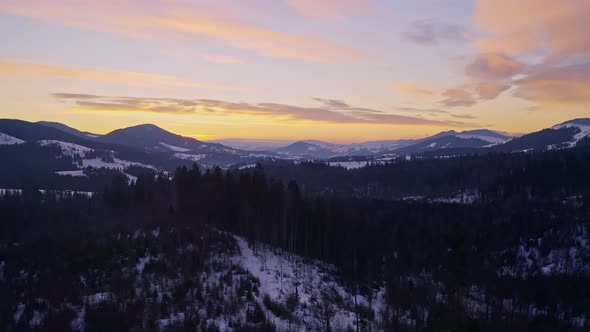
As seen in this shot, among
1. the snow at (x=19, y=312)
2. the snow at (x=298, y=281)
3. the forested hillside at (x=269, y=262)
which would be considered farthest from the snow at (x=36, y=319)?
the snow at (x=298, y=281)

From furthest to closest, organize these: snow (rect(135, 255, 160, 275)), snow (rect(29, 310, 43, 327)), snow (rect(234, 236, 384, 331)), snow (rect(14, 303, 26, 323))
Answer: snow (rect(135, 255, 160, 275)), snow (rect(234, 236, 384, 331)), snow (rect(14, 303, 26, 323)), snow (rect(29, 310, 43, 327))

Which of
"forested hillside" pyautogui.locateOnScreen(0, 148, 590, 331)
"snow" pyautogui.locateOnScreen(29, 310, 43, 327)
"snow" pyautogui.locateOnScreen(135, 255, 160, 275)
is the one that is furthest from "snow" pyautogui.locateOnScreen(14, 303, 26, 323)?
"snow" pyautogui.locateOnScreen(135, 255, 160, 275)

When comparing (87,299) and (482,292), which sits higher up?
(87,299)

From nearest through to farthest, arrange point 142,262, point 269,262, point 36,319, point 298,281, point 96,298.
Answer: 1. point 36,319
2. point 96,298
3. point 142,262
4. point 298,281
5. point 269,262

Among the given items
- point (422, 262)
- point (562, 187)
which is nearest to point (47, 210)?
point (422, 262)

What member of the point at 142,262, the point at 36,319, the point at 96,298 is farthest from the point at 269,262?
the point at 36,319

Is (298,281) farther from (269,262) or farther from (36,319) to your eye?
(36,319)

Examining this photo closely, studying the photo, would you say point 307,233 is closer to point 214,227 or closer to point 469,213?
point 214,227

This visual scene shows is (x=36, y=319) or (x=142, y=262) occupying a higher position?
(x=142, y=262)

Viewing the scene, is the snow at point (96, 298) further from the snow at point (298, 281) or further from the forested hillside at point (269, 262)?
the snow at point (298, 281)

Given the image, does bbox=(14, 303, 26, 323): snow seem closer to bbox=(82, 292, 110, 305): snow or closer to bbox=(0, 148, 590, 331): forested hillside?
bbox=(0, 148, 590, 331): forested hillside

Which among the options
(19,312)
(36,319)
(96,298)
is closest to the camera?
(36,319)
